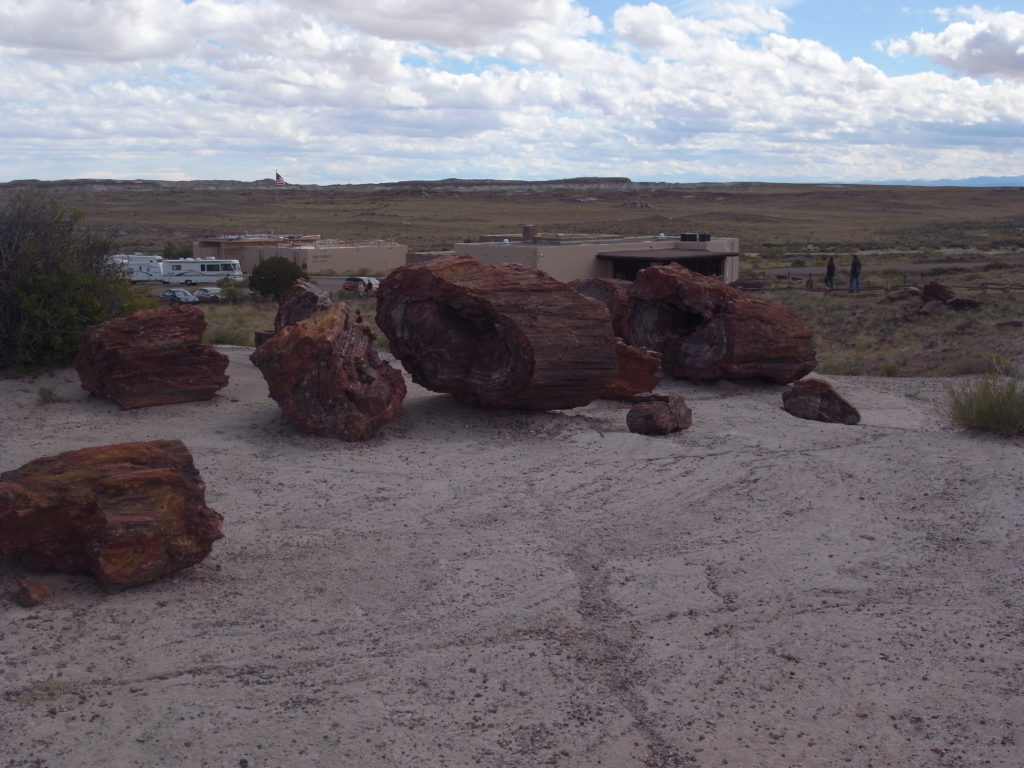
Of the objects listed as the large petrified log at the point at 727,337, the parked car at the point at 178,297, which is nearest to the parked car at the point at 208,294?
the parked car at the point at 178,297

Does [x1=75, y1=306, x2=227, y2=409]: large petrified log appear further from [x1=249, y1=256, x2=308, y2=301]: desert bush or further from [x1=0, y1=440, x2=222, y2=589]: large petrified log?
[x1=249, y1=256, x2=308, y2=301]: desert bush

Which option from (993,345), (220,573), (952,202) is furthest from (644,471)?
(952,202)

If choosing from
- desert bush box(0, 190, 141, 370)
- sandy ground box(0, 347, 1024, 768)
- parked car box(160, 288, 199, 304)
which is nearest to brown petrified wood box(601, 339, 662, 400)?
sandy ground box(0, 347, 1024, 768)

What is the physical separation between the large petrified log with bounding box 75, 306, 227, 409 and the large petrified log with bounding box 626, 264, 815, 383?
701cm

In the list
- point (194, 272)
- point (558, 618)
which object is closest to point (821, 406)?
point (558, 618)

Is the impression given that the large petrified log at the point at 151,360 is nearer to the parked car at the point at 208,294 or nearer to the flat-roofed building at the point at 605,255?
the flat-roofed building at the point at 605,255

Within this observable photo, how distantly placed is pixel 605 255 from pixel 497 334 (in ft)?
83.8

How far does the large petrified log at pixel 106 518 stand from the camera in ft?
24.0

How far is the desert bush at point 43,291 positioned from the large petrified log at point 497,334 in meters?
4.98

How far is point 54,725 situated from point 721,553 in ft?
16.3

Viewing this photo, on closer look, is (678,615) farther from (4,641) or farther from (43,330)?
(43,330)

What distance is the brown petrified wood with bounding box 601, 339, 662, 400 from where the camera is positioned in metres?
14.9

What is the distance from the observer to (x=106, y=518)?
7410 mm

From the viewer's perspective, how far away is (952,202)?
14450cm
